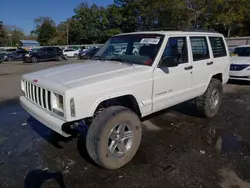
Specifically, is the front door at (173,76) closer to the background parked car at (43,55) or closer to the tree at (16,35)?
the background parked car at (43,55)

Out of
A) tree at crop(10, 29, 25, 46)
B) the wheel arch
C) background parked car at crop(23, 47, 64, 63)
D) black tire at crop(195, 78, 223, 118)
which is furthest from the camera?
tree at crop(10, 29, 25, 46)

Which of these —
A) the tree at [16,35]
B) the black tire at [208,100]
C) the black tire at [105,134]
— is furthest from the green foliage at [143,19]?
the black tire at [105,134]

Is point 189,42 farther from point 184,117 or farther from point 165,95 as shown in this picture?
point 184,117

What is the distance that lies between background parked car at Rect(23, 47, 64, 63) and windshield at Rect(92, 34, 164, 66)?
22490 mm

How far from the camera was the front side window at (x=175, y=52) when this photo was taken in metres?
3.71

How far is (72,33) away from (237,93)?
156 ft

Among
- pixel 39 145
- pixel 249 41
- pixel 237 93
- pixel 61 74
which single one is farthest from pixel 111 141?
pixel 249 41

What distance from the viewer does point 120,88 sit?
3.13m

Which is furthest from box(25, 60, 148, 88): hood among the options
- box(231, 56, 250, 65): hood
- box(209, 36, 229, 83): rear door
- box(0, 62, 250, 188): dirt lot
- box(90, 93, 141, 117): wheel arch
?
box(231, 56, 250, 65): hood

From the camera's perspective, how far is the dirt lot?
2.99 meters

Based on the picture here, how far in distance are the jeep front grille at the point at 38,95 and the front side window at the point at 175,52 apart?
1.84 meters

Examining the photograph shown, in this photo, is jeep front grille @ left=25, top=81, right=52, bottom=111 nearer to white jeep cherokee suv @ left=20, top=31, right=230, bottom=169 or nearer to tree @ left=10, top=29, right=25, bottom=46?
white jeep cherokee suv @ left=20, top=31, right=230, bottom=169

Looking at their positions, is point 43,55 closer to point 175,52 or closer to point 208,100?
point 208,100

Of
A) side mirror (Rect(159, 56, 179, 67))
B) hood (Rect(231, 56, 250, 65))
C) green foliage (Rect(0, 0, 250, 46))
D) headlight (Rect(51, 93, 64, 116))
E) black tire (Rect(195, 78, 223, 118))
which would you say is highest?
green foliage (Rect(0, 0, 250, 46))
